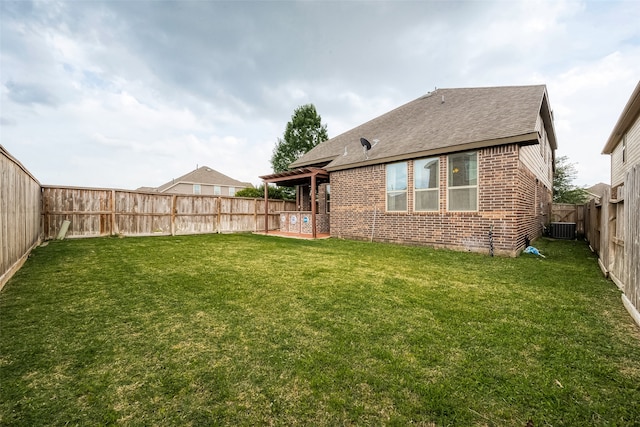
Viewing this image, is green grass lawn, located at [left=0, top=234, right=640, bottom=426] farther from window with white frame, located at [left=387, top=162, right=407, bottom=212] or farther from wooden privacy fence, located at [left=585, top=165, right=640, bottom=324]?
window with white frame, located at [left=387, top=162, right=407, bottom=212]

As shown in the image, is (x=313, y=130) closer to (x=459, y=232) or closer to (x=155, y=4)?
(x=155, y=4)

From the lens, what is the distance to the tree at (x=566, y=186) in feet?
74.4

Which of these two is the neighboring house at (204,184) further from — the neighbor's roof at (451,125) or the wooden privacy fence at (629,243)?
the wooden privacy fence at (629,243)

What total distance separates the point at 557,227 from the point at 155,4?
1896 centimetres

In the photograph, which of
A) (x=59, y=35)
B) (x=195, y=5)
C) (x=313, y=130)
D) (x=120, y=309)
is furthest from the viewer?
(x=313, y=130)

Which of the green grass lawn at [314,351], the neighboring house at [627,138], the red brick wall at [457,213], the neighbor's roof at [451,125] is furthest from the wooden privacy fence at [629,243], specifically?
the neighbor's roof at [451,125]

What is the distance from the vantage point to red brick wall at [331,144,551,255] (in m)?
6.84

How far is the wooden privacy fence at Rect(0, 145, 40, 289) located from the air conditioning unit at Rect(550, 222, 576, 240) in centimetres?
1731

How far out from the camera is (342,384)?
1890 mm

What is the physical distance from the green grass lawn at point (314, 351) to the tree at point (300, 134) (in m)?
28.0

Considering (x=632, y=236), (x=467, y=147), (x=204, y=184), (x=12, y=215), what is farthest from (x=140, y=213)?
(x=204, y=184)

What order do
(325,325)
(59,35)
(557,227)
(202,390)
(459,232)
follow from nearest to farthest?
(202,390), (325,325), (459,232), (59,35), (557,227)

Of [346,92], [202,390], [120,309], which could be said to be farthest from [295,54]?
[202,390]

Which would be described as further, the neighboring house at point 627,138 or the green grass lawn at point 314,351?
the neighboring house at point 627,138
